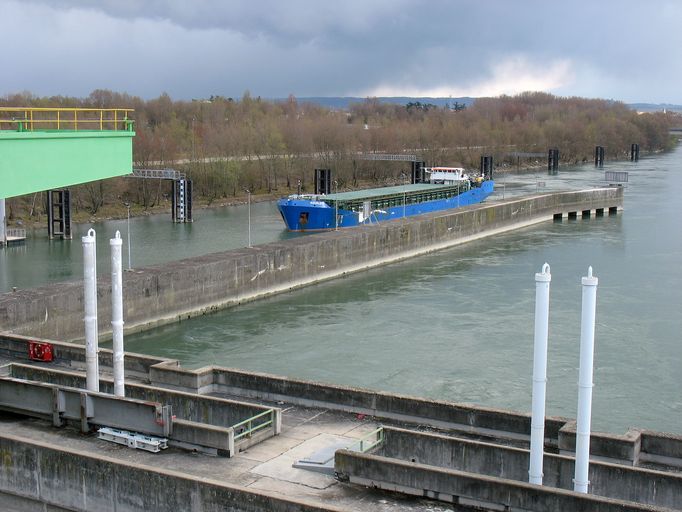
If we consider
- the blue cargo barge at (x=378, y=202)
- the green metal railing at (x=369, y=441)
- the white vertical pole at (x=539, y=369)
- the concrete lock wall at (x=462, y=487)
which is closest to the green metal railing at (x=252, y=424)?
the green metal railing at (x=369, y=441)

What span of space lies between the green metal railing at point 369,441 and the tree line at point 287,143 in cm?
3771

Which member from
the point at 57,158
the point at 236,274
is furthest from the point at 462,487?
the point at 236,274

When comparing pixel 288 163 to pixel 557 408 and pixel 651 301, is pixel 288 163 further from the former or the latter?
pixel 557 408

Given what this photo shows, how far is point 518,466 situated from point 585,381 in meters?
2.04

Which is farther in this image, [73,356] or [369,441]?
[73,356]

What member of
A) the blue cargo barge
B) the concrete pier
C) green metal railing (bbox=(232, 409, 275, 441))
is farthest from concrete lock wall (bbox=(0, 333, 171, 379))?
the blue cargo barge

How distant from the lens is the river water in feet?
60.4

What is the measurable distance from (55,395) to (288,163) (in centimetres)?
5646

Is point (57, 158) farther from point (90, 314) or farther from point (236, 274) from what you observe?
point (236, 274)

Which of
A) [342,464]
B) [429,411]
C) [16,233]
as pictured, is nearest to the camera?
[342,464]

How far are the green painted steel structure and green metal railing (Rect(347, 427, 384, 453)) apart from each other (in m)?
5.50

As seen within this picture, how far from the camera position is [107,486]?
1099 cm

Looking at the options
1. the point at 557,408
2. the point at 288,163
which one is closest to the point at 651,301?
the point at 557,408

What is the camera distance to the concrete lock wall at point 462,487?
948 centimetres
